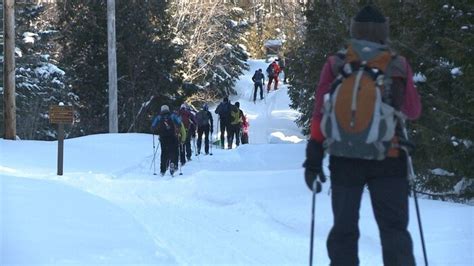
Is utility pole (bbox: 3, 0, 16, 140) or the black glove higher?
utility pole (bbox: 3, 0, 16, 140)

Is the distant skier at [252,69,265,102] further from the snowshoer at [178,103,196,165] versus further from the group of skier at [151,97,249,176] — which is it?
the snowshoer at [178,103,196,165]

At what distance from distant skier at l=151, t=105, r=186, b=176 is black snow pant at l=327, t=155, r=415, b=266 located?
1179cm

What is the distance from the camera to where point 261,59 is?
69.3 metres

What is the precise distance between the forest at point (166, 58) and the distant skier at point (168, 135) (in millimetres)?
3159

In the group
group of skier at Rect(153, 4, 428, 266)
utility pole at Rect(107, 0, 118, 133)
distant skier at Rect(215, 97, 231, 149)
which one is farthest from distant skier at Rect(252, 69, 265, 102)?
group of skier at Rect(153, 4, 428, 266)

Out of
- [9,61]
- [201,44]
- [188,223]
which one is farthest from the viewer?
[201,44]

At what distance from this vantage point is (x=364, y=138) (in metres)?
4.07

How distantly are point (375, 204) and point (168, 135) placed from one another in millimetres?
12071

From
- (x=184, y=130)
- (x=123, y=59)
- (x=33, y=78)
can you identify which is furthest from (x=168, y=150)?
(x=123, y=59)

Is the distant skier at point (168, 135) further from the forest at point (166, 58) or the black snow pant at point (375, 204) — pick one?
the black snow pant at point (375, 204)

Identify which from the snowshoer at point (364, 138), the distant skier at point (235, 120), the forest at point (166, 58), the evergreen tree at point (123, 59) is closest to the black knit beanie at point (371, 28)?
the snowshoer at point (364, 138)

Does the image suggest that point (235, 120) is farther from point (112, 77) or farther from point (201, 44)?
point (201, 44)

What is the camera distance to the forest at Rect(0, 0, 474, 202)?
10086mm

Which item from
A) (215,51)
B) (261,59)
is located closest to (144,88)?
(215,51)
